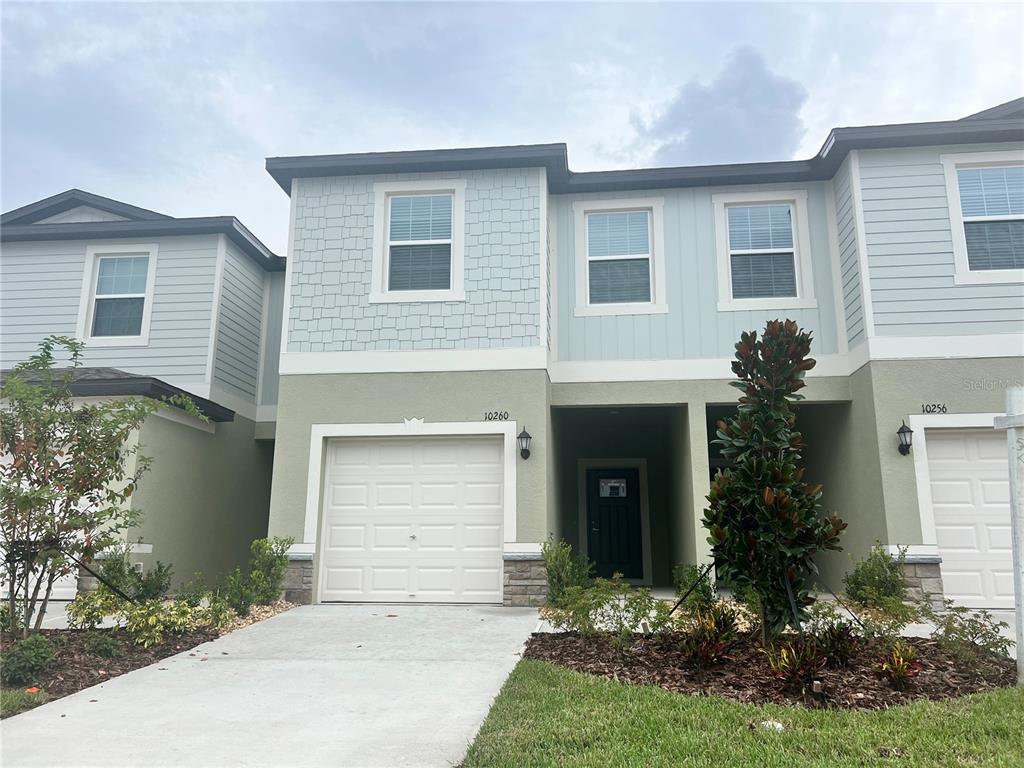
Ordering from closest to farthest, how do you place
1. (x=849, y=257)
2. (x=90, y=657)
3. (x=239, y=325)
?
(x=90, y=657) → (x=849, y=257) → (x=239, y=325)

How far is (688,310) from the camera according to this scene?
10.0 metres

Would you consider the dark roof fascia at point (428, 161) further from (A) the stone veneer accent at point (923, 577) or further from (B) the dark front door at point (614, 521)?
(A) the stone veneer accent at point (923, 577)

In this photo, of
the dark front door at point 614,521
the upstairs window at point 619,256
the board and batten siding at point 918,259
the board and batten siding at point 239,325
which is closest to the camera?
the board and batten siding at point 918,259

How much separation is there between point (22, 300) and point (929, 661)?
13673mm

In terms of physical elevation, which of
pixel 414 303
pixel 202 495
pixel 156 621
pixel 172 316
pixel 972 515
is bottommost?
pixel 156 621

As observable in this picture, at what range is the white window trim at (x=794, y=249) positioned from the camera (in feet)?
32.6

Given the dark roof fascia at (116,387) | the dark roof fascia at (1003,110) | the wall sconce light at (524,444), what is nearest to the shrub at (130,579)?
the dark roof fascia at (116,387)

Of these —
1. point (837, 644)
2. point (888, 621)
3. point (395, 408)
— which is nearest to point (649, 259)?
point (395, 408)

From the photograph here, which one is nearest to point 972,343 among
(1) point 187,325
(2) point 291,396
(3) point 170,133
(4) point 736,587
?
(4) point 736,587

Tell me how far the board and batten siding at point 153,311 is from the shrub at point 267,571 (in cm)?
402

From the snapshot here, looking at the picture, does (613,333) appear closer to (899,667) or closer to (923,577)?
(923,577)

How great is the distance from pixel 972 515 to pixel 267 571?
28.3 ft

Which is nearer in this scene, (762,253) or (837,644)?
(837,644)

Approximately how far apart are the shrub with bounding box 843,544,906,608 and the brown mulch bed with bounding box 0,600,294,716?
22.8 feet
